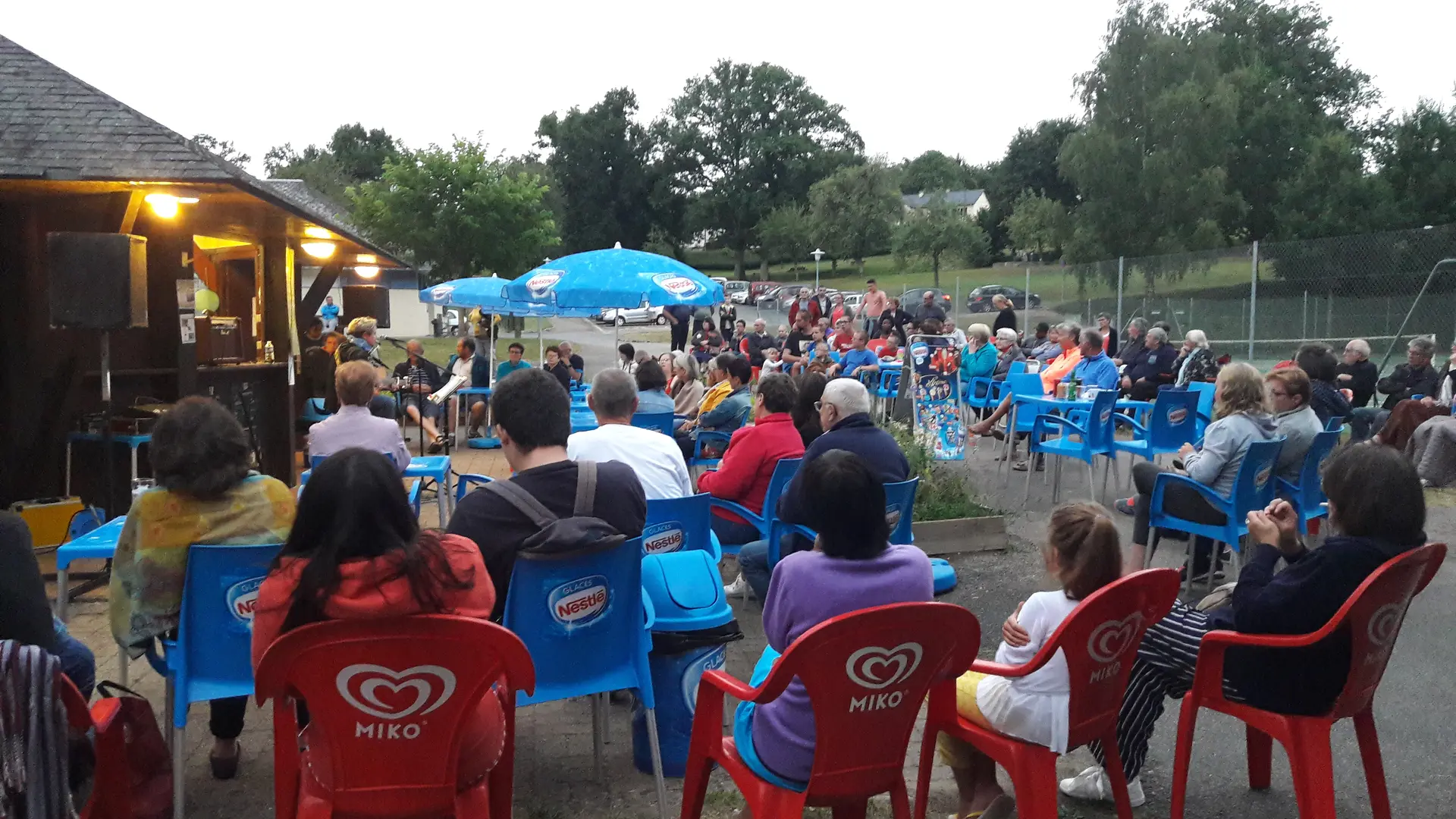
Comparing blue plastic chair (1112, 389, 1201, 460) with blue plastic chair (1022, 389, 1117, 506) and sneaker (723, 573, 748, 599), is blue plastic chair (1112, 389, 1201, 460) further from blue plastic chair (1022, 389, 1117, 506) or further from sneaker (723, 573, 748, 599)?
sneaker (723, 573, 748, 599)

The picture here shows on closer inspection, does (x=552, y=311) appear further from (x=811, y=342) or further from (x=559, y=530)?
(x=559, y=530)

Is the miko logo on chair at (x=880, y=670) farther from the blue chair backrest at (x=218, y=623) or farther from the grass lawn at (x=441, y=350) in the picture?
the grass lawn at (x=441, y=350)

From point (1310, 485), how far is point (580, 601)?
4457 millimetres

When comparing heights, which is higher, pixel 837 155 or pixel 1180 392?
pixel 837 155

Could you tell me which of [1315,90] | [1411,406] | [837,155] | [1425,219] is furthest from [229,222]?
[837,155]

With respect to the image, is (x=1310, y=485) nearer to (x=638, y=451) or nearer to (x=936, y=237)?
(x=638, y=451)

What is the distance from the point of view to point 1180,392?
300 inches

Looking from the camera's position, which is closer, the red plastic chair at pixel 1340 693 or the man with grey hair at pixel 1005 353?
the red plastic chair at pixel 1340 693

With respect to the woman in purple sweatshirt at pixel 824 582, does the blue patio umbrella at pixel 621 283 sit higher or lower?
higher

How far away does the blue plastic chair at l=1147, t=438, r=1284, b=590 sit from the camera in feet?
17.7

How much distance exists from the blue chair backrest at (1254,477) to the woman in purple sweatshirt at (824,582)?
10.5 feet

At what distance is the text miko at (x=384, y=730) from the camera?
235cm

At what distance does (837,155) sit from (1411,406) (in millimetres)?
58924

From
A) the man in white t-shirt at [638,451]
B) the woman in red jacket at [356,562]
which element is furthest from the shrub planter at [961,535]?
the woman in red jacket at [356,562]
